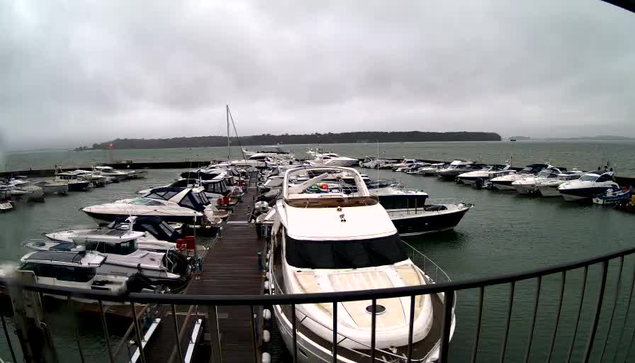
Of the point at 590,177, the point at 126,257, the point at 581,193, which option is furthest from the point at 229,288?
the point at 590,177

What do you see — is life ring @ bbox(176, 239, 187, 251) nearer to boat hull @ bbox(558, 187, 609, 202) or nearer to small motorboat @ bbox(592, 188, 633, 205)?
boat hull @ bbox(558, 187, 609, 202)

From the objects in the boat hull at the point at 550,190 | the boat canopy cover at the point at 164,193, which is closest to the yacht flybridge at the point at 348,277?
the boat canopy cover at the point at 164,193

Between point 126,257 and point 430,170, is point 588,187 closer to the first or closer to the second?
point 430,170

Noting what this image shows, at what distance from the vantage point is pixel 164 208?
19531 millimetres

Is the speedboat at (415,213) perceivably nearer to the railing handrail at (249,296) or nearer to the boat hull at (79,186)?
the railing handrail at (249,296)

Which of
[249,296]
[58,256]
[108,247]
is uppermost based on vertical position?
[249,296]

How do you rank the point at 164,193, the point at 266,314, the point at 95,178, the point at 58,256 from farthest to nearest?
the point at 95,178 < the point at 164,193 < the point at 58,256 < the point at 266,314

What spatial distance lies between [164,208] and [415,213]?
14650 mm

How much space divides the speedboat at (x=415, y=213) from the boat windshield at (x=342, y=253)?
11048 mm

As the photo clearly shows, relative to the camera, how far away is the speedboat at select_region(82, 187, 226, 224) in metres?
19.1

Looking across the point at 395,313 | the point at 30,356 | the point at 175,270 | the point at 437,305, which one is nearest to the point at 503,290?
→ the point at 437,305

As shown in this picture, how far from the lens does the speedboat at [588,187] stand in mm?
28155

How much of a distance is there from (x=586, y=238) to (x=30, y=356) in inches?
960

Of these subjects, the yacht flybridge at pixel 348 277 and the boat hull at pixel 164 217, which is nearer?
the yacht flybridge at pixel 348 277
